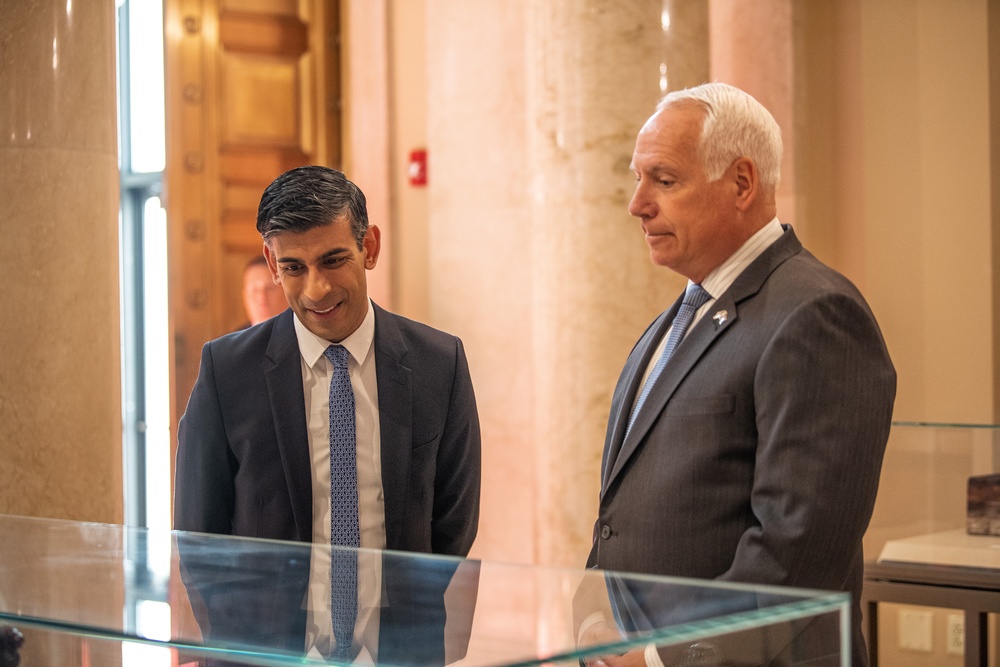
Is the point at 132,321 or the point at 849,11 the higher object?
the point at 849,11

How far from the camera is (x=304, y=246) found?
2.25m

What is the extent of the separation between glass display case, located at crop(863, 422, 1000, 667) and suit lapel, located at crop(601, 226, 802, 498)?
1710mm

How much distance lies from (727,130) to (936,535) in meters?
2.01

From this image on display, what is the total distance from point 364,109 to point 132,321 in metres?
3.04

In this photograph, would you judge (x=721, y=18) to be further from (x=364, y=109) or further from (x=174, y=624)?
(x=174, y=624)

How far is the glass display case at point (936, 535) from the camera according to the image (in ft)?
11.9

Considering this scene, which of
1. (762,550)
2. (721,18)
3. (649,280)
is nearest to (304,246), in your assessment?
(762,550)

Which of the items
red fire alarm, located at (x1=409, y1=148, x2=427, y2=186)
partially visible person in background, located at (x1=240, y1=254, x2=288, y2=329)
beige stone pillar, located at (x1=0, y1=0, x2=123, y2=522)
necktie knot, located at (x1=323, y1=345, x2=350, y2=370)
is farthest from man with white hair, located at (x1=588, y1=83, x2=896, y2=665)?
red fire alarm, located at (x1=409, y1=148, x2=427, y2=186)

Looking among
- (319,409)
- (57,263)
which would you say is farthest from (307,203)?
(57,263)

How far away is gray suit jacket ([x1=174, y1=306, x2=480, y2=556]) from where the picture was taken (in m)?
2.28

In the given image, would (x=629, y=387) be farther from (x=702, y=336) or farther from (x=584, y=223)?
(x=584, y=223)

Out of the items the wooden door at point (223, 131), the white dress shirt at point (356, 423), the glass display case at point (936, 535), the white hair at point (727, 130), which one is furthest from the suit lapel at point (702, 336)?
the wooden door at point (223, 131)

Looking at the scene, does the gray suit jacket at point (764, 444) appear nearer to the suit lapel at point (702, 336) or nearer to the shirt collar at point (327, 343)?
the suit lapel at point (702, 336)

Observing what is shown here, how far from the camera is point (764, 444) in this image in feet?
6.70
